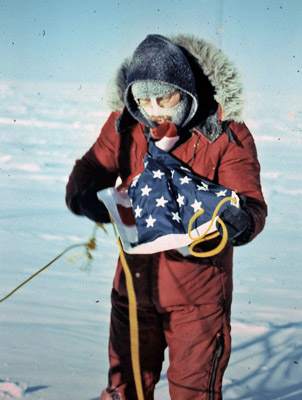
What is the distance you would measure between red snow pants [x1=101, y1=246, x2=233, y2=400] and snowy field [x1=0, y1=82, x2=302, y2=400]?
0.23 meters

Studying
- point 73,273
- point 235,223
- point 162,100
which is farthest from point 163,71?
point 73,273

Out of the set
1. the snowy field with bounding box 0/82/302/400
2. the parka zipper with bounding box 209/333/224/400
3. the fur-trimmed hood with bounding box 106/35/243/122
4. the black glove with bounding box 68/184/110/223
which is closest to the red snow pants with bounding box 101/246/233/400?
the parka zipper with bounding box 209/333/224/400

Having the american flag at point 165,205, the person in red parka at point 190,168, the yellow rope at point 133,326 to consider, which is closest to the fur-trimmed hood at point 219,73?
the person in red parka at point 190,168

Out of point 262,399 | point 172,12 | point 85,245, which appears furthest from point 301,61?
point 262,399

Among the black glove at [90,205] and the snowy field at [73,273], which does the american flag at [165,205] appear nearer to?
the black glove at [90,205]

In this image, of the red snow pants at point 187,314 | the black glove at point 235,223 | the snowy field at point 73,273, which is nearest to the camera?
the black glove at point 235,223

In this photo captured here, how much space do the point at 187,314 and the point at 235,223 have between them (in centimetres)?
28

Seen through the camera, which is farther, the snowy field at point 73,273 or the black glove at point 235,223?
the snowy field at point 73,273

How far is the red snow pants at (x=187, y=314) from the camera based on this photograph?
163 centimetres

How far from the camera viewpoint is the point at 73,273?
195 centimetres

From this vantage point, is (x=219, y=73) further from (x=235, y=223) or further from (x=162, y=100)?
(x=235, y=223)

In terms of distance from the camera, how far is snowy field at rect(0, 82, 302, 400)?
188 cm

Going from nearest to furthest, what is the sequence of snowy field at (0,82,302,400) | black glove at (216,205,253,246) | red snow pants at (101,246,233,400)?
1. black glove at (216,205,253,246)
2. red snow pants at (101,246,233,400)
3. snowy field at (0,82,302,400)

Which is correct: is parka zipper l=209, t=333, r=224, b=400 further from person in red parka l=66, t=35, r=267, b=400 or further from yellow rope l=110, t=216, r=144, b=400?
yellow rope l=110, t=216, r=144, b=400
